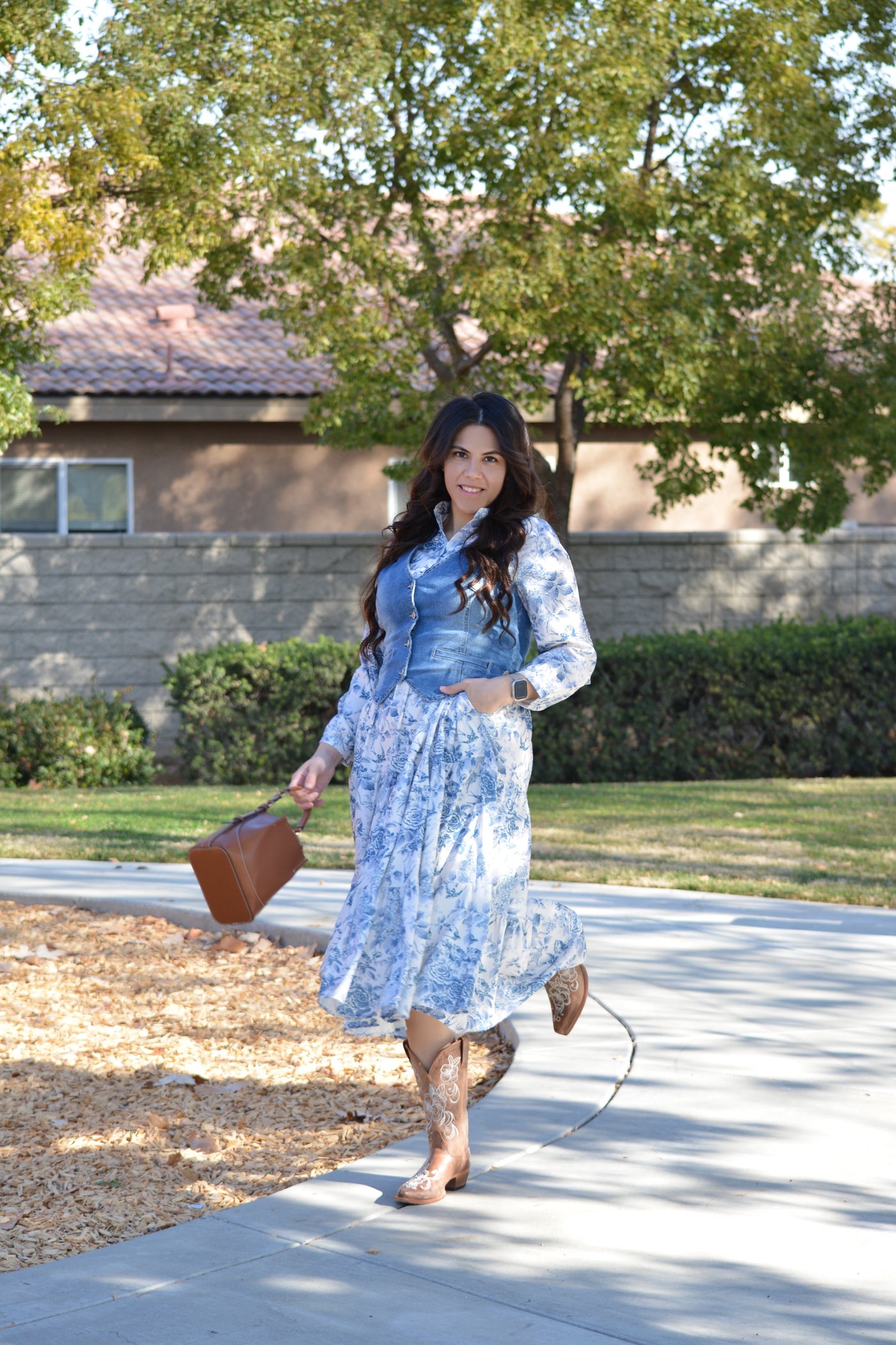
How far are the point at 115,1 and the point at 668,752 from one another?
7459 millimetres

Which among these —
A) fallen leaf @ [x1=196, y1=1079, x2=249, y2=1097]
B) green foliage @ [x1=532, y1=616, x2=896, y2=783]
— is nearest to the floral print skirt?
fallen leaf @ [x1=196, y1=1079, x2=249, y2=1097]

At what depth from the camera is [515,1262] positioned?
322 centimetres

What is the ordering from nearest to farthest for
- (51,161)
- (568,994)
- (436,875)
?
1. (436,875)
2. (568,994)
3. (51,161)

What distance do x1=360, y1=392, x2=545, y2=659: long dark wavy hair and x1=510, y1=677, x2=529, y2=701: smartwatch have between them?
200 millimetres

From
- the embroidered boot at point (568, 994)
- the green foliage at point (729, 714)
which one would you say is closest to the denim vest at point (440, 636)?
the embroidered boot at point (568, 994)

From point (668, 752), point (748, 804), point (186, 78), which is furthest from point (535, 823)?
point (186, 78)

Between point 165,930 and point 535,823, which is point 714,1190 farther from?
point 535,823

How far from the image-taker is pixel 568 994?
161 inches

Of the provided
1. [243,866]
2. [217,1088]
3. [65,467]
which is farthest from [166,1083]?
[65,467]

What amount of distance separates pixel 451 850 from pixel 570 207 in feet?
33.0

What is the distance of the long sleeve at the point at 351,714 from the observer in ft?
13.0

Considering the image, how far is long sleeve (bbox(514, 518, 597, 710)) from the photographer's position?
375 cm

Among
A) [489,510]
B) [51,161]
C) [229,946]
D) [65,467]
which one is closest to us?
[489,510]

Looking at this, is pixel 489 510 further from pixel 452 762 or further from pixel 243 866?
pixel 243 866
